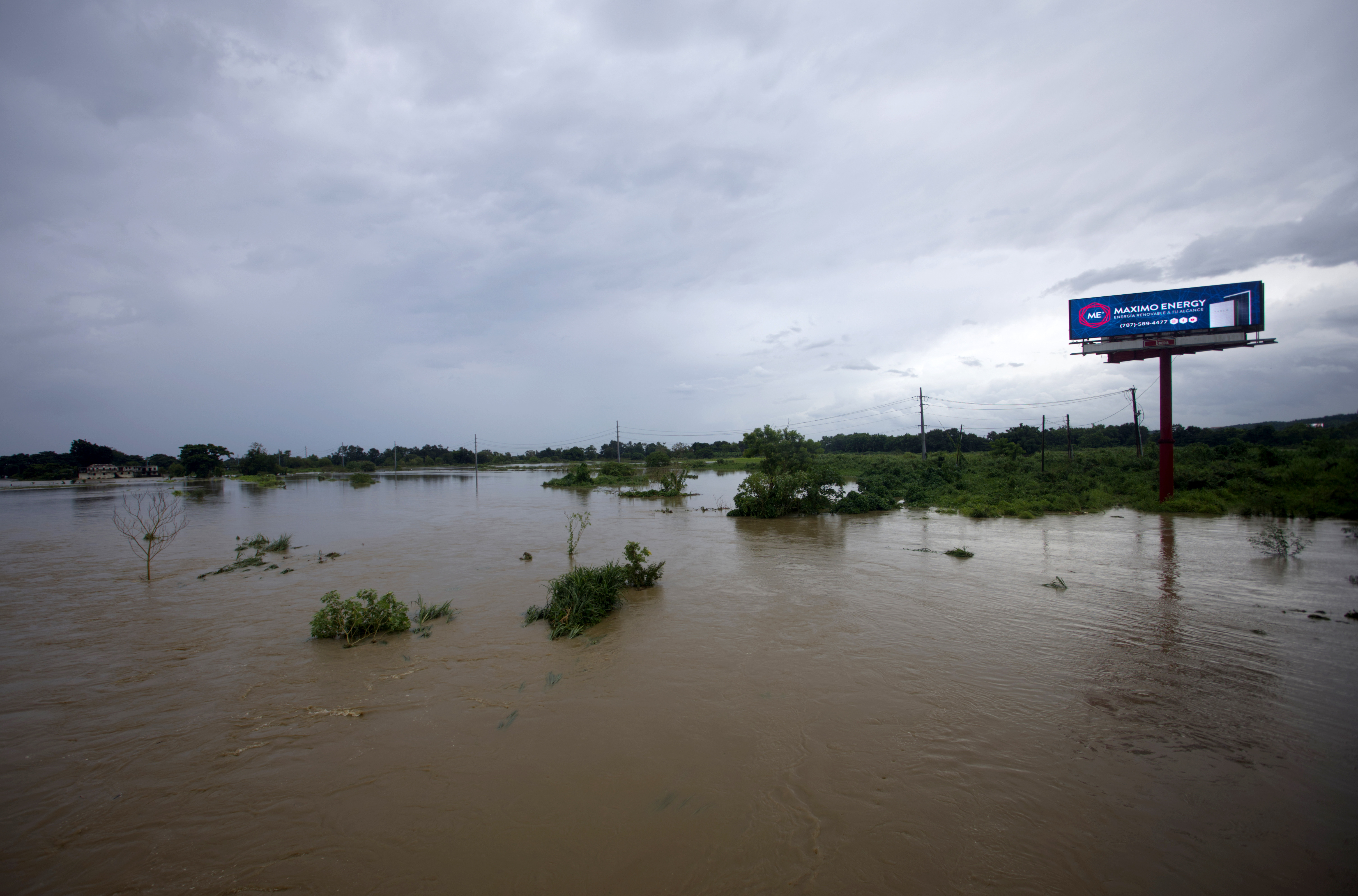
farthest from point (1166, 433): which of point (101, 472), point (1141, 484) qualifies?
point (101, 472)

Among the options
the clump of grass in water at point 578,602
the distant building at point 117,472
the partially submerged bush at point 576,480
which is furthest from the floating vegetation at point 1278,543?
the distant building at point 117,472

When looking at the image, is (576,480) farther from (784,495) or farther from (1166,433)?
(1166,433)

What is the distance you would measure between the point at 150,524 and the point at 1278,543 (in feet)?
98.5

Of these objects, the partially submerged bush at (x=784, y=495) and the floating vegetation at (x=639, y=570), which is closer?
the floating vegetation at (x=639, y=570)

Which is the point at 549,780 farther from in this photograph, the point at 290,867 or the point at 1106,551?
the point at 1106,551

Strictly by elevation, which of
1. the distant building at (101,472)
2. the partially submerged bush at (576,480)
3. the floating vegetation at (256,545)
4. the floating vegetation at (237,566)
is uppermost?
the distant building at (101,472)

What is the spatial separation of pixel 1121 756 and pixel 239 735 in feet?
24.2

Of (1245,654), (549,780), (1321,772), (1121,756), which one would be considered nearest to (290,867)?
(549,780)

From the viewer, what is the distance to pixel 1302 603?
7.58m

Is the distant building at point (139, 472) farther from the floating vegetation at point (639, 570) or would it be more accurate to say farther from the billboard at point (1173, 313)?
the billboard at point (1173, 313)

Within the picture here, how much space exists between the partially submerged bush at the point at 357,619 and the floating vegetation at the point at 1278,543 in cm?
1543

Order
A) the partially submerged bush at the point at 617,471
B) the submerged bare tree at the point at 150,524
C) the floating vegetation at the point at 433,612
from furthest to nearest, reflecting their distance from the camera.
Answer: the partially submerged bush at the point at 617,471 → the submerged bare tree at the point at 150,524 → the floating vegetation at the point at 433,612

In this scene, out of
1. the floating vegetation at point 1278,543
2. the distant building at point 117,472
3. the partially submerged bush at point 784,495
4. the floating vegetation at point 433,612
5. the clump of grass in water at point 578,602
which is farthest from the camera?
the distant building at point 117,472

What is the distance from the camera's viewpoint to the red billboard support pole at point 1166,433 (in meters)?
17.0
